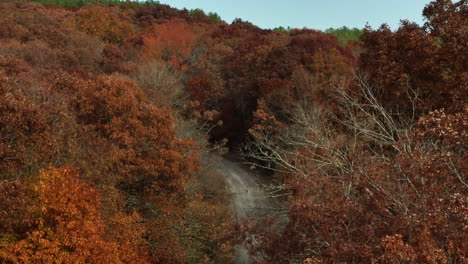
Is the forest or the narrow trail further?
the narrow trail

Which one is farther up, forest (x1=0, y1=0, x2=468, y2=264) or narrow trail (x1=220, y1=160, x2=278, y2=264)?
forest (x1=0, y1=0, x2=468, y2=264)

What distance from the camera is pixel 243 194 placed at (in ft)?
98.6

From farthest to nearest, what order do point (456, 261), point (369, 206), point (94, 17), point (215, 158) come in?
point (94, 17)
point (215, 158)
point (369, 206)
point (456, 261)

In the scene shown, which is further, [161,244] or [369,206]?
[161,244]

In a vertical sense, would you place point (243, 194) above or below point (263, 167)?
below

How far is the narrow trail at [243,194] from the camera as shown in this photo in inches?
955

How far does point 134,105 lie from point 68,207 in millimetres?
6325

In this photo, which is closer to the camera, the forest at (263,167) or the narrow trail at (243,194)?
the forest at (263,167)

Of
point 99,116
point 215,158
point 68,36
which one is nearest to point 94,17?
point 68,36

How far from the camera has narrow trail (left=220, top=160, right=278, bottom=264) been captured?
24.3 m

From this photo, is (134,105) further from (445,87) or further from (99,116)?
(445,87)

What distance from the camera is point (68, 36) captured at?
37.0 metres

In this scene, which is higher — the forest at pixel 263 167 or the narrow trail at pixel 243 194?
the forest at pixel 263 167

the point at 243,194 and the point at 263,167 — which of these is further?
the point at 243,194
